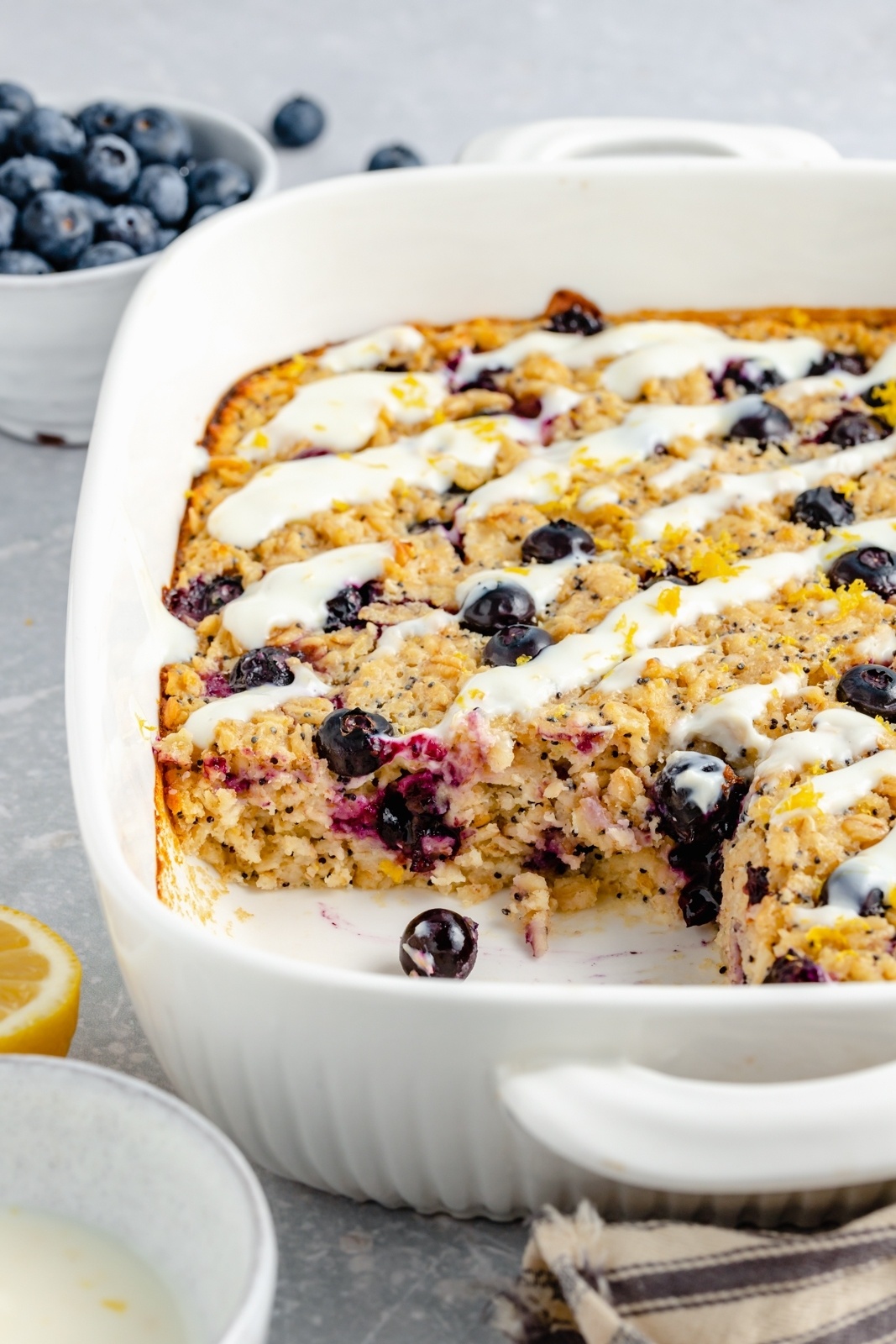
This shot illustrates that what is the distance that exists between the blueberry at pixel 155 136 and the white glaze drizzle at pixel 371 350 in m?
0.61

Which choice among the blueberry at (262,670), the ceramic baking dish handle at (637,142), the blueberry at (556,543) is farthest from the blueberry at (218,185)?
the blueberry at (262,670)

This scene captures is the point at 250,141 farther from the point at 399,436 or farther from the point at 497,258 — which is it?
the point at 399,436

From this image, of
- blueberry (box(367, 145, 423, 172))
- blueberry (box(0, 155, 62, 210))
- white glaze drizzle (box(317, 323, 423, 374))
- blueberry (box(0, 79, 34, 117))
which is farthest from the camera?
blueberry (box(367, 145, 423, 172))

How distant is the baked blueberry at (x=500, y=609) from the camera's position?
2.22 metres

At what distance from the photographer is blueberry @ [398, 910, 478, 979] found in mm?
1994

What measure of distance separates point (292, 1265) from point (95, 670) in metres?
0.72

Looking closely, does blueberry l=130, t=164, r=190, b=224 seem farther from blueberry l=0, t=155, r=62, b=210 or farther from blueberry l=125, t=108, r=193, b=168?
blueberry l=0, t=155, r=62, b=210

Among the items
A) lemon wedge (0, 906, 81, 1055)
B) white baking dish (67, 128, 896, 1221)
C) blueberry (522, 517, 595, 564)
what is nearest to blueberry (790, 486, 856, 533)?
blueberry (522, 517, 595, 564)

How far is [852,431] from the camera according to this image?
8.30ft

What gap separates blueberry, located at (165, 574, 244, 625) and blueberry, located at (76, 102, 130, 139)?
118 centimetres

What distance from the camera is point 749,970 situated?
6.01 feet

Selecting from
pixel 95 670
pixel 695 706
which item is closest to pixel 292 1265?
pixel 95 670

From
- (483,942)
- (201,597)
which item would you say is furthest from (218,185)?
(483,942)

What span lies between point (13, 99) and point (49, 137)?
6.1 inches
